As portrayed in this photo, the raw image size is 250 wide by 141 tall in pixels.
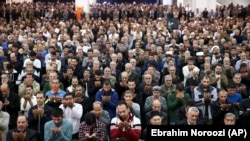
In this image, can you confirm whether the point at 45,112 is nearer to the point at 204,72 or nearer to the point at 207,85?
the point at 207,85

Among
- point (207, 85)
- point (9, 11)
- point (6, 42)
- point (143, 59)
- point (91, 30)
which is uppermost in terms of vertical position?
point (9, 11)

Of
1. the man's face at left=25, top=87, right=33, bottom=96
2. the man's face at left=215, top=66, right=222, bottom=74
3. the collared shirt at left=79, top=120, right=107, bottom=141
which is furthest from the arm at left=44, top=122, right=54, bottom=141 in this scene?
the man's face at left=215, top=66, right=222, bottom=74

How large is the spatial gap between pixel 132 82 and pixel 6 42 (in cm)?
720

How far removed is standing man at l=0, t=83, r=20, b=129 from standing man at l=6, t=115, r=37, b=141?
5.18 feet

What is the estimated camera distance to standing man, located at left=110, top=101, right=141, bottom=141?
23.0 ft

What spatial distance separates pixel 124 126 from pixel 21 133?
1.48m

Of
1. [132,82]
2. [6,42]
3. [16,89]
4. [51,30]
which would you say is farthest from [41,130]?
[51,30]

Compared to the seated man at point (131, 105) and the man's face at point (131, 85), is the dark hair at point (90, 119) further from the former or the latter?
the man's face at point (131, 85)

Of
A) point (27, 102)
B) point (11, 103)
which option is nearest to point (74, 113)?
point (27, 102)

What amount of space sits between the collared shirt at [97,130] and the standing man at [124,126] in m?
0.14

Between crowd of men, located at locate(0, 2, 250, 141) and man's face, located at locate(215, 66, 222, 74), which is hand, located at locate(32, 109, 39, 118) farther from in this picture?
man's face, located at locate(215, 66, 222, 74)

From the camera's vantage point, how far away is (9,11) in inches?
1012

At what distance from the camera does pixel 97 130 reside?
6984 millimetres

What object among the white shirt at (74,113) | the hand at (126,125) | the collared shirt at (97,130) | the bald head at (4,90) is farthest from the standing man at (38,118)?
the hand at (126,125)
